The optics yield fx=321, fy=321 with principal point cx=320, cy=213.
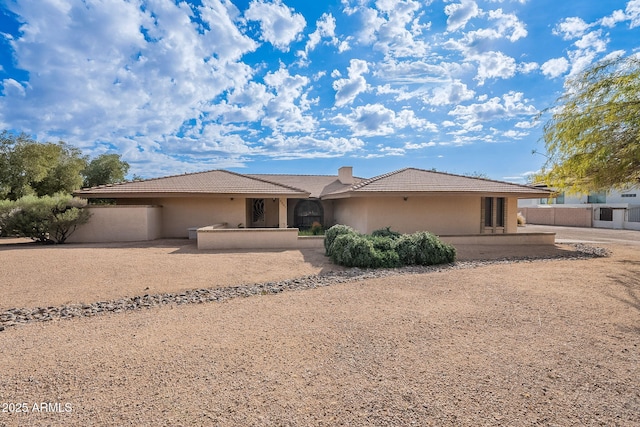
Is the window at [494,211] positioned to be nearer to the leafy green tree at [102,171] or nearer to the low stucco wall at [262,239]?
the low stucco wall at [262,239]

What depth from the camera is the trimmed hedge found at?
10750 mm

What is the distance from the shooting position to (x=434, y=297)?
7.12 meters

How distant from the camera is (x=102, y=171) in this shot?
1268 inches

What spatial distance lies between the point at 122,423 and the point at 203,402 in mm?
723

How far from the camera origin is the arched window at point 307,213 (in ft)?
76.5

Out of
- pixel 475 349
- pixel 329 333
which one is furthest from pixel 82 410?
pixel 475 349

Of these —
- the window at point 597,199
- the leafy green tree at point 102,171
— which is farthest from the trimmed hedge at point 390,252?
the window at point 597,199

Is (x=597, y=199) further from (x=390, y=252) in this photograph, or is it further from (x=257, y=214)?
(x=257, y=214)

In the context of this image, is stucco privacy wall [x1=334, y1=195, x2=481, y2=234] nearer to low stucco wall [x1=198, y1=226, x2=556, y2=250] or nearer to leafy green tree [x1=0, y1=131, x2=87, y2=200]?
low stucco wall [x1=198, y1=226, x2=556, y2=250]

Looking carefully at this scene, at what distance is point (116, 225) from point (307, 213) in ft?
38.9

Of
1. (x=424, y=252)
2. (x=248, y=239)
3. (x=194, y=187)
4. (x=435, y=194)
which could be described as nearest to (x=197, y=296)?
(x=248, y=239)

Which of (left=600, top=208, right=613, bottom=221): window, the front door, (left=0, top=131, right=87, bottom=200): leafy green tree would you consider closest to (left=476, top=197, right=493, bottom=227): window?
the front door

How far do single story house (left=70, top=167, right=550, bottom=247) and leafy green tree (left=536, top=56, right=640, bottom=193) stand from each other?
4.02m

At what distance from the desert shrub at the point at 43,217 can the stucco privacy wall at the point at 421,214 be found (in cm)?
1448
